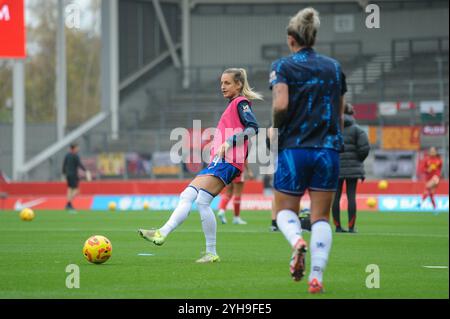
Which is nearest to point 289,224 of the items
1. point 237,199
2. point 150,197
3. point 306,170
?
point 306,170

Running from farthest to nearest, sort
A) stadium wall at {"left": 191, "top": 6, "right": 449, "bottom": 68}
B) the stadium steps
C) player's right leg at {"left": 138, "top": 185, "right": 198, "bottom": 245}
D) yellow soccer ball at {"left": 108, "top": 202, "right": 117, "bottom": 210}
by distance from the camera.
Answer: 1. stadium wall at {"left": 191, "top": 6, "right": 449, "bottom": 68}
2. the stadium steps
3. yellow soccer ball at {"left": 108, "top": 202, "right": 117, "bottom": 210}
4. player's right leg at {"left": 138, "top": 185, "right": 198, "bottom": 245}

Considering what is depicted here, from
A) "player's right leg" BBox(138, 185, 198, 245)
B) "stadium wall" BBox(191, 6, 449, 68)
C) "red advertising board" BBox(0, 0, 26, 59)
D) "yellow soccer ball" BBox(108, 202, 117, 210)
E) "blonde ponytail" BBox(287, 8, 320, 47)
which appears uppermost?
"stadium wall" BBox(191, 6, 449, 68)

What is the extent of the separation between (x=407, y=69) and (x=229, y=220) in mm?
25039

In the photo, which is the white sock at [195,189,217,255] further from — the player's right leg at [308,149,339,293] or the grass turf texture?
the player's right leg at [308,149,339,293]

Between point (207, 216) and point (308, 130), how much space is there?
344 centimetres

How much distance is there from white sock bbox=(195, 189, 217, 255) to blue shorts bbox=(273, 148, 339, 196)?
10.2 ft

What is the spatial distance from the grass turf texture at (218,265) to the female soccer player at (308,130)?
57 centimetres

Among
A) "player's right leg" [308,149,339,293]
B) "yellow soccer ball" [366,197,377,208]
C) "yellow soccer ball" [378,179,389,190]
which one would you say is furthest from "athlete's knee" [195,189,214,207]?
"yellow soccer ball" [378,179,389,190]

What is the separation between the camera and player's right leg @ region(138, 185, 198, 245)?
33.4ft

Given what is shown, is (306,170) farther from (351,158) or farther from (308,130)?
(351,158)

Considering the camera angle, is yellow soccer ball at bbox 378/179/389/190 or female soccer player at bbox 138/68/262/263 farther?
yellow soccer ball at bbox 378/179/389/190

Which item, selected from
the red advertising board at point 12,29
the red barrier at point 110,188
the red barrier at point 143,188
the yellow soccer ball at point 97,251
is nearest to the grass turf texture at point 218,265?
the yellow soccer ball at point 97,251
